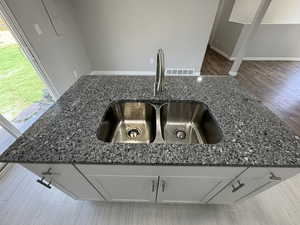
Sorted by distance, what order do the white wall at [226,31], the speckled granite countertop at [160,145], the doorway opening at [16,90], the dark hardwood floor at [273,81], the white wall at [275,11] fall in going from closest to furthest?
the speckled granite countertop at [160,145]
the doorway opening at [16,90]
the dark hardwood floor at [273,81]
the white wall at [275,11]
the white wall at [226,31]

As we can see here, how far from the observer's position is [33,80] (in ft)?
5.93

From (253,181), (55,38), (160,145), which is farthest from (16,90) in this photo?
(253,181)

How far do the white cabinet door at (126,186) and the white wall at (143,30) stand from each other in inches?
116

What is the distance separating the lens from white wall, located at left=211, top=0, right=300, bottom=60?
3598mm

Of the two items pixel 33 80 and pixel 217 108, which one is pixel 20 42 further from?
pixel 217 108

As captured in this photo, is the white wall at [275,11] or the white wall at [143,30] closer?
the white wall at [143,30]

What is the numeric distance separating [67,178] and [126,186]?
1.22ft

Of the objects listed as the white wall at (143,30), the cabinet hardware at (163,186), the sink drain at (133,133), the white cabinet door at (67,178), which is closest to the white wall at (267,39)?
the white wall at (143,30)

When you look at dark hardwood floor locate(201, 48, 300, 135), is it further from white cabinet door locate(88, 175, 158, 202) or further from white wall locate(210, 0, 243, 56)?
white cabinet door locate(88, 175, 158, 202)

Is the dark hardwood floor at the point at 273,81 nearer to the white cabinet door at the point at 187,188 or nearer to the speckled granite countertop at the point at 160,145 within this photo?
the speckled granite countertop at the point at 160,145

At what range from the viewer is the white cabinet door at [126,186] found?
73cm

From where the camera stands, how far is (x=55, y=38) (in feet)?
6.36

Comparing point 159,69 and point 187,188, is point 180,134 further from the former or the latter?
point 159,69

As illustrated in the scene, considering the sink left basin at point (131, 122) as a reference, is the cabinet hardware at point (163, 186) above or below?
below
